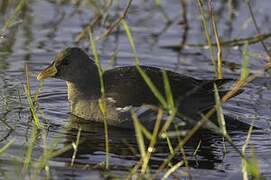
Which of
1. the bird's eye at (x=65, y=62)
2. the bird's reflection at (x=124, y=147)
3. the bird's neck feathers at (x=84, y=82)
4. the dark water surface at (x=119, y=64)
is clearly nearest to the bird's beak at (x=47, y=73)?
the bird's eye at (x=65, y=62)

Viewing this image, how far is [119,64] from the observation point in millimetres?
8500

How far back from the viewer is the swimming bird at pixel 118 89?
6.14 meters

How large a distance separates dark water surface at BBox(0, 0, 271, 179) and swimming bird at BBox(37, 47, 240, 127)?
0.20 metres

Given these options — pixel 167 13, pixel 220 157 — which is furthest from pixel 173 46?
pixel 220 157

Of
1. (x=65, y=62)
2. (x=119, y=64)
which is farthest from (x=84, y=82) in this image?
(x=119, y=64)

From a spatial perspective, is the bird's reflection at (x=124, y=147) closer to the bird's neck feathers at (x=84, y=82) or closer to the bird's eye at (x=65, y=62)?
the bird's neck feathers at (x=84, y=82)

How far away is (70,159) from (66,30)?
200 inches

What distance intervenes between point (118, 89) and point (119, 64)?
2300 millimetres

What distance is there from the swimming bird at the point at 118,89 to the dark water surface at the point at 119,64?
0.20m

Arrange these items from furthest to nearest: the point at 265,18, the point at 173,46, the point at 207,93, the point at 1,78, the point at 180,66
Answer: the point at 265,18
the point at 173,46
the point at 180,66
the point at 1,78
the point at 207,93

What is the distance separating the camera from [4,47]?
8.89 metres

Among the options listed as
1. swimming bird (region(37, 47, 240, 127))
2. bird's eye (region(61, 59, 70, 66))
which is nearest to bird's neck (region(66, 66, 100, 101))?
swimming bird (region(37, 47, 240, 127))

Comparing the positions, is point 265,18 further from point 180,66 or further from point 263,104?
point 263,104

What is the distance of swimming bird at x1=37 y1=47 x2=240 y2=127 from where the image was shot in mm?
6141
